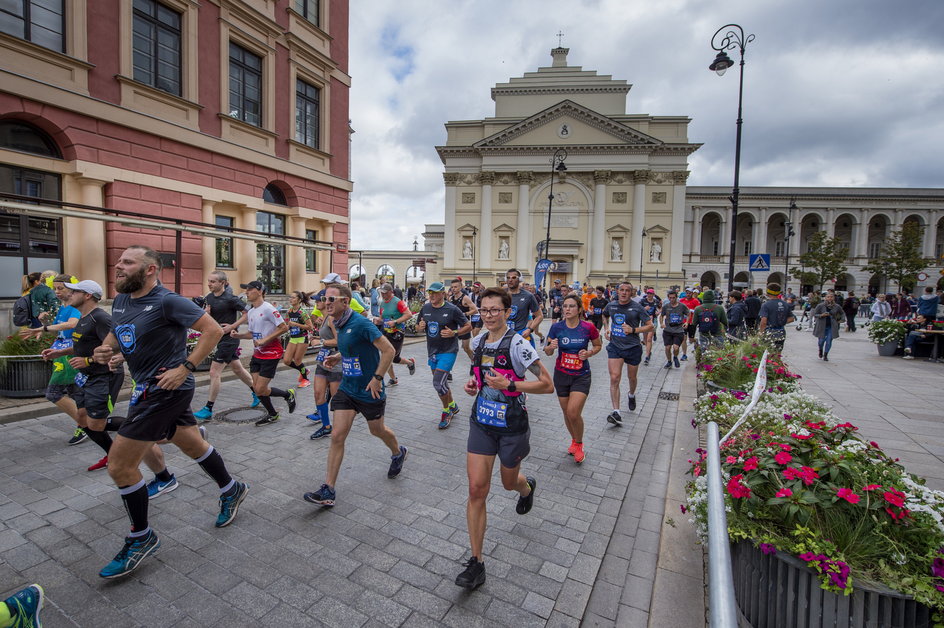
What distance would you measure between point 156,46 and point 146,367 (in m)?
13.5

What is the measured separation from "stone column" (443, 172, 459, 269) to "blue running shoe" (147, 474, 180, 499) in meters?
47.8

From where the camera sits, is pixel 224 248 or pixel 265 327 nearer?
pixel 265 327

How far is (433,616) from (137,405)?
8.56ft

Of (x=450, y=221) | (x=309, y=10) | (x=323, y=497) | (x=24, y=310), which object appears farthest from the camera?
(x=450, y=221)

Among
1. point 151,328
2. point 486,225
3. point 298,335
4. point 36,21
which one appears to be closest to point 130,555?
point 151,328

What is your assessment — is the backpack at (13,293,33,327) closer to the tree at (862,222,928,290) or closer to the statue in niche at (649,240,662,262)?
the statue in niche at (649,240,662,262)

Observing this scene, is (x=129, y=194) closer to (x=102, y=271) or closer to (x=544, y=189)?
(x=102, y=271)

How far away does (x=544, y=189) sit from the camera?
167ft

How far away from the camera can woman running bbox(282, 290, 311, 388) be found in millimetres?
7859

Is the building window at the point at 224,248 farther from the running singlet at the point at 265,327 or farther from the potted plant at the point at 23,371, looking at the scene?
the running singlet at the point at 265,327

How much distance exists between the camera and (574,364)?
5.45m

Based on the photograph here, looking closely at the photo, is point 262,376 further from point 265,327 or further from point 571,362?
point 571,362

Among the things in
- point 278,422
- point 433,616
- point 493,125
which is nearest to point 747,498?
point 433,616

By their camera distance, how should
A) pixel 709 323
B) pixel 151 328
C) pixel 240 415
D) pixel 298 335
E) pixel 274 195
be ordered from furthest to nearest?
pixel 274 195 < pixel 709 323 < pixel 298 335 < pixel 240 415 < pixel 151 328
